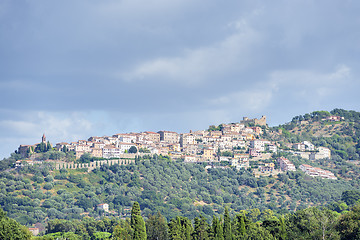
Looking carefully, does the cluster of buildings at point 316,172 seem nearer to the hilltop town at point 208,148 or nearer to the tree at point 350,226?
the hilltop town at point 208,148

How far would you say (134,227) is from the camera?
211ft

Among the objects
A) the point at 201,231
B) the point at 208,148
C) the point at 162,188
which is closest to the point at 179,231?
the point at 201,231

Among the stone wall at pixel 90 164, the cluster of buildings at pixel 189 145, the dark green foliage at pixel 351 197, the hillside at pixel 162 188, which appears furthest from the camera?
the cluster of buildings at pixel 189 145

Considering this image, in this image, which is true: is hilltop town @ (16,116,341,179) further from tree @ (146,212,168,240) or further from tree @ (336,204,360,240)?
tree @ (336,204,360,240)

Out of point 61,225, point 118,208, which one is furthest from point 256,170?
point 61,225

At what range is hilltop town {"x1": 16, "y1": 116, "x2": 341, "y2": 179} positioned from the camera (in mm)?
152750

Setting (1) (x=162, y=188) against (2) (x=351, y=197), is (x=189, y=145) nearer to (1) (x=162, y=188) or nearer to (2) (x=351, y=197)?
(1) (x=162, y=188)

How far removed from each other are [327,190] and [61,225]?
75853mm

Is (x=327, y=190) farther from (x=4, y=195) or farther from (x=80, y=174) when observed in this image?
(x=4, y=195)

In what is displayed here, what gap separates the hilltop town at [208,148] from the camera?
152750 millimetres

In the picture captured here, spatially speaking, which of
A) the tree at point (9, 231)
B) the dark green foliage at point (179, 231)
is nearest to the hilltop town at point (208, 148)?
the dark green foliage at point (179, 231)

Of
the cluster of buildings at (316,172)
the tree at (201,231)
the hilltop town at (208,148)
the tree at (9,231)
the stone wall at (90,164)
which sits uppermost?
the hilltop town at (208,148)

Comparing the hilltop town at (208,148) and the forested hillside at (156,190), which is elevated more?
the hilltop town at (208,148)

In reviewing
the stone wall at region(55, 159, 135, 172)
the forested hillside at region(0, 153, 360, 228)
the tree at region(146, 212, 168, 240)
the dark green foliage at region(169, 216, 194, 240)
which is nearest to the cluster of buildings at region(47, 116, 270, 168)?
the stone wall at region(55, 159, 135, 172)
